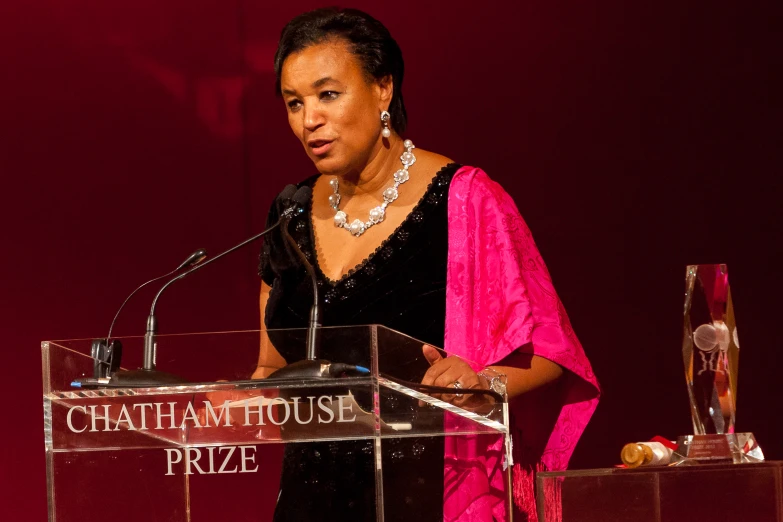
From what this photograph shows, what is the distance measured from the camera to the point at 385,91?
2227 millimetres

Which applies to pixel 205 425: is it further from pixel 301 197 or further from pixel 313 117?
pixel 313 117

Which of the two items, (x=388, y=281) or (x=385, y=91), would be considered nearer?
(x=388, y=281)

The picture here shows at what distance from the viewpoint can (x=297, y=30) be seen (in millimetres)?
2150

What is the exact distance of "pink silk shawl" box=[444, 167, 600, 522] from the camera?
1995 millimetres

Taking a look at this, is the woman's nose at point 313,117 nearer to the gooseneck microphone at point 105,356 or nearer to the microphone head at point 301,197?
the microphone head at point 301,197

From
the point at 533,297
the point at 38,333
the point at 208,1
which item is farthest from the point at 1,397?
the point at 533,297

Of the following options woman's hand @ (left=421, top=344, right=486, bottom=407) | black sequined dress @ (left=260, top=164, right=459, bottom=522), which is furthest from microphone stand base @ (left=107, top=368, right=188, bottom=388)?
black sequined dress @ (left=260, top=164, right=459, bottom=522)

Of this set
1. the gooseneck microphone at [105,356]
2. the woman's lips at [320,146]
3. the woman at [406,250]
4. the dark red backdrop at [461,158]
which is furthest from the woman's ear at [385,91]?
the dark red backdrop at [461,158]

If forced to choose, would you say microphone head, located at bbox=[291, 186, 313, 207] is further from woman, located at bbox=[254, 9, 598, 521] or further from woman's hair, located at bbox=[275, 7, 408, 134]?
woman's hair, located at bbox=[275, 7, 408, 134]

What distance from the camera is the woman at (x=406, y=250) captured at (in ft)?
6.59

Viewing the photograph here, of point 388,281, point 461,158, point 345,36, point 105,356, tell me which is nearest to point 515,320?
point 388,281

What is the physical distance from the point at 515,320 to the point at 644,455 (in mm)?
378

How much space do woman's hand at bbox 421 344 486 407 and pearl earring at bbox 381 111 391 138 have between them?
0.72m

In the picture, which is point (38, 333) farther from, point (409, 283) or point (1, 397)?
point (409, 283)
